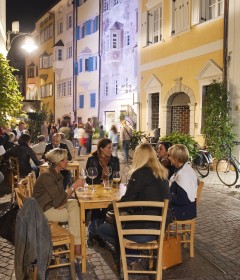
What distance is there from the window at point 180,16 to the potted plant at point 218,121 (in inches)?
151

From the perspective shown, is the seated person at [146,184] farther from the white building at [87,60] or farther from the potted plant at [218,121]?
the white building at [87,60]

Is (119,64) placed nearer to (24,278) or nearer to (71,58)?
(71,58)

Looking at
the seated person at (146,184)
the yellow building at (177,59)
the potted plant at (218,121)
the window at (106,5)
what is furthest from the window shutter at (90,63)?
the seated person at (146,184)

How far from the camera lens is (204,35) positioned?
47.6ft

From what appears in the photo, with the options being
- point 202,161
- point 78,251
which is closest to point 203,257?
point 78,251

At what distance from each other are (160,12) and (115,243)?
15.1m

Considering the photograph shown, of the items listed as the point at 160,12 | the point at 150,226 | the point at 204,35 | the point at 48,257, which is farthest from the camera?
the point at 160,12

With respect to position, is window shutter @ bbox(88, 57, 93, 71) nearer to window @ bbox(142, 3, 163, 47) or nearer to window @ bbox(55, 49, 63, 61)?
window @ bbox(55, 49, 63, 61)

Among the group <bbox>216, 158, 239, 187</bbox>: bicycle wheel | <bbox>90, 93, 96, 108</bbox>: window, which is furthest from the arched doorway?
<bbox>90, 93, 96, 108</bbox>: window

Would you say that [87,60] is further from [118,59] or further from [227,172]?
[227,172]

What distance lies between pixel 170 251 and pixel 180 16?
13.2 metres

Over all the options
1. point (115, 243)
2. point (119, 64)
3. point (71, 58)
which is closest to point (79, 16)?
point (71, 58)

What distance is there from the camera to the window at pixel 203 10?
1437cm

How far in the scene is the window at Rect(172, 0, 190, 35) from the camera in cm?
1550
